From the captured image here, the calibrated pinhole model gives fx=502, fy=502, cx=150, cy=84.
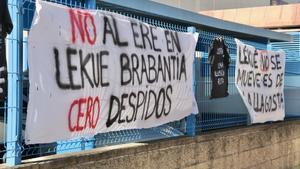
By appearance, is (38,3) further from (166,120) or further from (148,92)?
(166,120)

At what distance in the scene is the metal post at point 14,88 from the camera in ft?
15.1

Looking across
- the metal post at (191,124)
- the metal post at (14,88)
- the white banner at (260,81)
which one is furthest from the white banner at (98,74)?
the white banner at (260,81)

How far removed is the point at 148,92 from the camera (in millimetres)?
6176

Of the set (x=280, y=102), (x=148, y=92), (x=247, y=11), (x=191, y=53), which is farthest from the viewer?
(x=247, y=11)

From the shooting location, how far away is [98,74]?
524 centimetres

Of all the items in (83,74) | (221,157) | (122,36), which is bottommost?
(221,157)

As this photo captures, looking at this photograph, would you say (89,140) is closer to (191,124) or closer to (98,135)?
(98,135)

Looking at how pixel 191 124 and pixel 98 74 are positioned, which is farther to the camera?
pixel 191 124

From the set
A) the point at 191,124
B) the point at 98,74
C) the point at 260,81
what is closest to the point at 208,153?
the point at 191,124

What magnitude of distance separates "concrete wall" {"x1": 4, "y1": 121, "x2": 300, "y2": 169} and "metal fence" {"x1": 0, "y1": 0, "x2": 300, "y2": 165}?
0.55 feet

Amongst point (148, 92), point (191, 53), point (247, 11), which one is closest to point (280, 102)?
point (191, 53)

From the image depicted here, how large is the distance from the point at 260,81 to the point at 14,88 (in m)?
5.74

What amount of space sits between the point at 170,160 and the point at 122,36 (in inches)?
79.2

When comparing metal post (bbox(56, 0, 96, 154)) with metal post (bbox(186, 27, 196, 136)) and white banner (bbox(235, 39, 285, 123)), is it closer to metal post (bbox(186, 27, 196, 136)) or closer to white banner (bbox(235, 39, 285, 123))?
metal post (bbox(186, 27, 196, 136))
